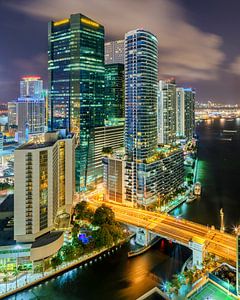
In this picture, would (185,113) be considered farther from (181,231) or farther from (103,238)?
(103,238)

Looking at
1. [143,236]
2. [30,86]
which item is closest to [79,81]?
[143,236]

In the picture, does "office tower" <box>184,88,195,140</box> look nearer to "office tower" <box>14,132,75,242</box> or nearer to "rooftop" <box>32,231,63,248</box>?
"office tower" <box>14,132,75,242</box>

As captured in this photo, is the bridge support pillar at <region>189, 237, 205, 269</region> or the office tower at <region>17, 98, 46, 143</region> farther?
the office tower at <region>17, 98, 46, 143</region>

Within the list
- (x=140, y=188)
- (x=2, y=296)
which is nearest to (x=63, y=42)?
(x=140, y=188)

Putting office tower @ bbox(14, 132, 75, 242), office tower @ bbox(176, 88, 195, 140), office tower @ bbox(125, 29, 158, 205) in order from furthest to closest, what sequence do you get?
office tower @ bbox(176, 88, 195, 140), office tower @ bbox(125, 29, 158, 205), office tower @ bbox(14, 132, 75, 242)

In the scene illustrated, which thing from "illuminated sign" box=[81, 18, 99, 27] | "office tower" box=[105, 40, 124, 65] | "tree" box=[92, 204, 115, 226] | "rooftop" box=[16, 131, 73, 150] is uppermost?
"office tower" box=[105, 40, 124, 65]

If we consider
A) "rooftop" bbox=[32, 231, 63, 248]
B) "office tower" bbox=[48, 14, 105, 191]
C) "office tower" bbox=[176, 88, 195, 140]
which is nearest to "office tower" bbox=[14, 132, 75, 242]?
"rooftop" bbox=[32, 231, 63, 248]

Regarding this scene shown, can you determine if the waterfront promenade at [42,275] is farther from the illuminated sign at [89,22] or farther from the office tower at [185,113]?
the office tower at [185,113]
